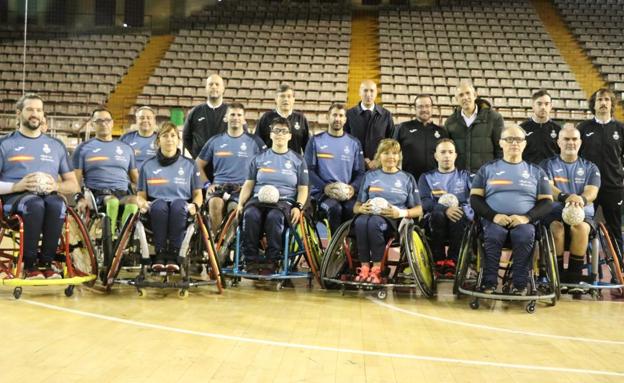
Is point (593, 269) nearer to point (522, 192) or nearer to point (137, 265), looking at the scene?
point (522, 192)

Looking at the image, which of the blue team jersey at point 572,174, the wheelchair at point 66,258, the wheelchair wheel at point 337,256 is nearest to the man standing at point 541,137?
the blue team jersey at point 572,174

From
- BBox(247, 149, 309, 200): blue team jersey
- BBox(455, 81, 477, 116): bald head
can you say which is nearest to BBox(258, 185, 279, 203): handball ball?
BBox(247, 149, 309, 200): blue team jersey

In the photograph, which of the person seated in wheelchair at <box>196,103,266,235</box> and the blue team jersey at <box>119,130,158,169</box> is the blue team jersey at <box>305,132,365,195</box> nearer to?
the person seated in wheelchair at <box>196,103,266,235</box>

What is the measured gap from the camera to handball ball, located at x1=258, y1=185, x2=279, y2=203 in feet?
14.1

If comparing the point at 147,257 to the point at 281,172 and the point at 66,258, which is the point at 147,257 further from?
the point at 281,172

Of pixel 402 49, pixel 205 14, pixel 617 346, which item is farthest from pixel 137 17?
pixel 617 346

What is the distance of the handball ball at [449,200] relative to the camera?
448cm

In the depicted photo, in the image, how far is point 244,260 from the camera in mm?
4387

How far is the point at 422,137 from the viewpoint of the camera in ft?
16.5

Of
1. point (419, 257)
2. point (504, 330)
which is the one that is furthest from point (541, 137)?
point (504, 330)

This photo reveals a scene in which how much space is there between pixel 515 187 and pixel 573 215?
0.45m

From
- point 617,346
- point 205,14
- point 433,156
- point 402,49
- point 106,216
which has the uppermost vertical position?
point 205,14

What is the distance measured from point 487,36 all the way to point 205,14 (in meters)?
6.90

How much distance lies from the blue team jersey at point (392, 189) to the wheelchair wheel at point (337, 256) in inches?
10.9
